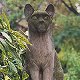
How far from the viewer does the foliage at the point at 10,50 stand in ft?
20.9

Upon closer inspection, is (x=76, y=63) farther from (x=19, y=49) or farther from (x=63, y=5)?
(x=63, y=5)

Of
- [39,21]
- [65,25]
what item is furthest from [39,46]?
[65,25]

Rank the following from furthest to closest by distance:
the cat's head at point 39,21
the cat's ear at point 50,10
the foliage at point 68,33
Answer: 1. the foliage at point 68,33
2. the cat's ear at point 50,10
3. the cat's head at point 39,21

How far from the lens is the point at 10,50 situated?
6.53 meters

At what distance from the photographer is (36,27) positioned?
6.52 meters

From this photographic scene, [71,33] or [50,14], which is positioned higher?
[50,14]

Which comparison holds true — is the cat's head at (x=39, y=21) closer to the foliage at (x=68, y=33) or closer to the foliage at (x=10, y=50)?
the foliage at (x=10, y=50)

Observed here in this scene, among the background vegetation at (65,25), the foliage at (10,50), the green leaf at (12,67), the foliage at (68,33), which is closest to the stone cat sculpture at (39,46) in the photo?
the foliage at (10,50)

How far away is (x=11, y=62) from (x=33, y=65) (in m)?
0.32

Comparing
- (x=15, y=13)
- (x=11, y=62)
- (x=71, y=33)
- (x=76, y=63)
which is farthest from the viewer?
(x=15, y=13)

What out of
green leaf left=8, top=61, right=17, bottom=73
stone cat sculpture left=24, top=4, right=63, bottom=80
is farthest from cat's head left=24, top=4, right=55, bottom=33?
green leaf left=8, top=61, right=17, bottom=73

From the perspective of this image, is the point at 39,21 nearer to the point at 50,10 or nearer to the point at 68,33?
the point at 50,10

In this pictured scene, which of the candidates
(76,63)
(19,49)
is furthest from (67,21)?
(19,49)

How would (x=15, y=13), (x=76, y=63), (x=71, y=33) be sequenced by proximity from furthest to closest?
1. (x=15, y=13)
2. (x=71, y=33)
3. (x=76, y=63)
